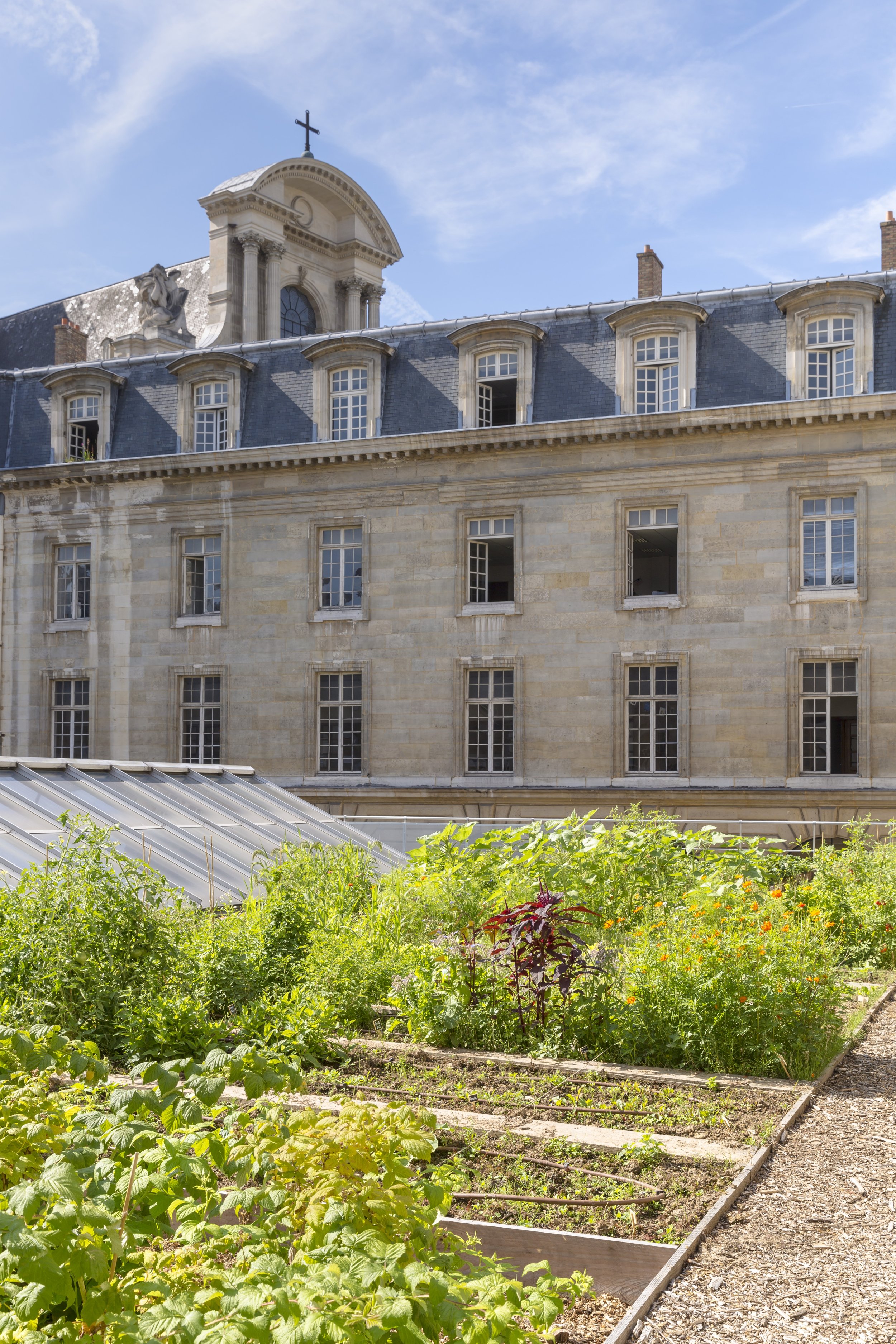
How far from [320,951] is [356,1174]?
15.4 feet

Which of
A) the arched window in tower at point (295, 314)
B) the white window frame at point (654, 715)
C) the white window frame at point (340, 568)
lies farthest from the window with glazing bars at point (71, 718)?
the arched window in tower at point (295, 314)

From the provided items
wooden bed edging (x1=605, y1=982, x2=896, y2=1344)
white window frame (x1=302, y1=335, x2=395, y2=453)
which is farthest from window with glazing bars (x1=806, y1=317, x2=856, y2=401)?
wooden bed edging (x1=605, y1=982, x2=896, y2=1344)

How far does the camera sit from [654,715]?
74.7ft

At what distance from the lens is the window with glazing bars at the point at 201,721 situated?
25.9 meters

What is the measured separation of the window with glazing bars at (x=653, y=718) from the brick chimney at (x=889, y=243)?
31.5 ft

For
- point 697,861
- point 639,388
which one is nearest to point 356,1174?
point 697,861

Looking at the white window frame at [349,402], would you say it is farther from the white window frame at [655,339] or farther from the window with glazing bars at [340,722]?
the white window frame at [655,339]

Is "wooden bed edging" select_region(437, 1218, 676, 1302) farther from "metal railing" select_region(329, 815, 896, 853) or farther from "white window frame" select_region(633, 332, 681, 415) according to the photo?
"white window frame" select_region(633, 332, 681, 415)

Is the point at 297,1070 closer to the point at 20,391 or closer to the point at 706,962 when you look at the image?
the point at 706,962

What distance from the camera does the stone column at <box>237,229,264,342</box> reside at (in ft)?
114

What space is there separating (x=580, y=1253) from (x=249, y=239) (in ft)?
112

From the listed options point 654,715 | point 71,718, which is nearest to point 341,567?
point 654,715

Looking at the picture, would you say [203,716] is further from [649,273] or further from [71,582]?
[649,273]

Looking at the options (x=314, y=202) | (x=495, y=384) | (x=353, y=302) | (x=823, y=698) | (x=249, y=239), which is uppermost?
(x=314, y=202)
